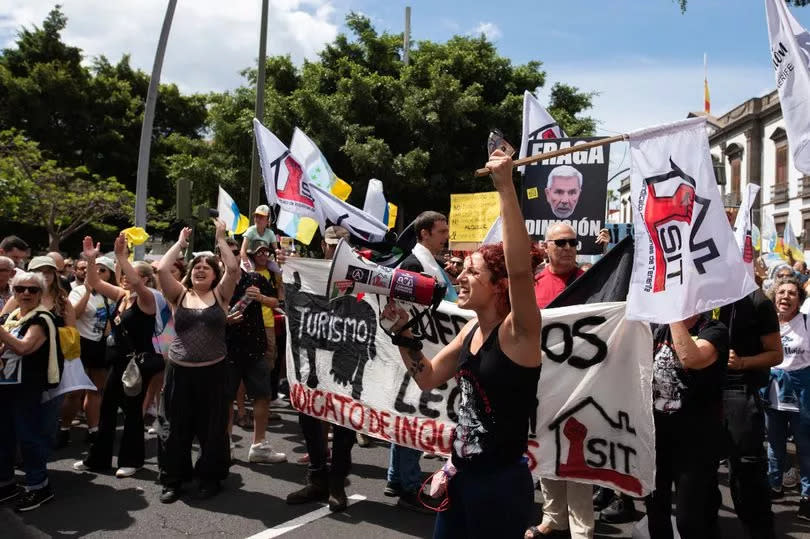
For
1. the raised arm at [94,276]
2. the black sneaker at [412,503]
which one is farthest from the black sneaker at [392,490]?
the raised arm at [94,276]

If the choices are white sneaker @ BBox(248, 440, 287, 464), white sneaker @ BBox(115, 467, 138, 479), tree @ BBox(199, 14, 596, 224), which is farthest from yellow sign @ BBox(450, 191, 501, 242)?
tree @ BBox(199, 14, 596, 224)

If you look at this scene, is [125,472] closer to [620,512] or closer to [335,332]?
[335,332]

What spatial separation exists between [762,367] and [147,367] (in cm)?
439

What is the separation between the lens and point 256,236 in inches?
283

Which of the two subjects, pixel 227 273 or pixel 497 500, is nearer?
pixel 497 500

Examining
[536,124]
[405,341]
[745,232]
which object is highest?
[536,124]

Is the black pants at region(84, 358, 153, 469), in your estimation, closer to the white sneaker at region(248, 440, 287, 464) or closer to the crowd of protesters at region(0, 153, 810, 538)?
the crowd of protesters at region(0, 153, 810, 538)

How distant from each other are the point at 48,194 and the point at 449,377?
831 inches

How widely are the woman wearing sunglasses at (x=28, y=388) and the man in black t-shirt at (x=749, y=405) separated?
14.2ft

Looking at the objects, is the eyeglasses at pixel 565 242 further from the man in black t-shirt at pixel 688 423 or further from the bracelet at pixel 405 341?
the bracelet at pixel 405 341

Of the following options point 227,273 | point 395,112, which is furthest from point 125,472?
point 395,112

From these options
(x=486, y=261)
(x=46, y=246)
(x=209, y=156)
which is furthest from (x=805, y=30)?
(x=46, y=246)

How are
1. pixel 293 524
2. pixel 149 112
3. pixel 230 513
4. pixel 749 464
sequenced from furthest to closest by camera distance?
1. pixel 149 112
2. pixel 230 513
3. pixel 293 524
4. pixel 749 464

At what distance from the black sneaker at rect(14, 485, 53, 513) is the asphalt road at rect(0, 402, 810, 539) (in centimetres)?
5
